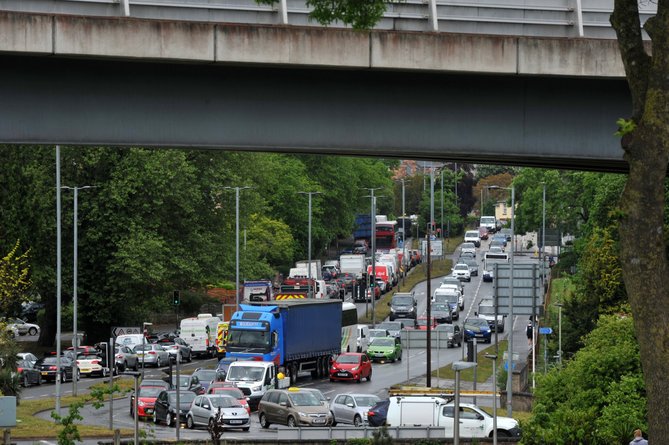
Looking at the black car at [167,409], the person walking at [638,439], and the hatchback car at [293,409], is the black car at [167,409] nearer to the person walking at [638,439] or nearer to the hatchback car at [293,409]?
the hatchback car at [293,409]

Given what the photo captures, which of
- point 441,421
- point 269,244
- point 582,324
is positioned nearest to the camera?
point 441,421

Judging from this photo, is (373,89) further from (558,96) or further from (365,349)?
Answer: (365,349)

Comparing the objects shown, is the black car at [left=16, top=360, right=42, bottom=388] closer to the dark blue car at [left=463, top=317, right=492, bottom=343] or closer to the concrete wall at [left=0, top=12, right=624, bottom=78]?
the dark blue car at [left=463, top=317, right=492, bottom=343]

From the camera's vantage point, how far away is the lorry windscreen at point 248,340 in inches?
2215

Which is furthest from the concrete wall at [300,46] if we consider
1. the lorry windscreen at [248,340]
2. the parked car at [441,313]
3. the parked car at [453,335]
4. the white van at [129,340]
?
the parked car at [441,313]

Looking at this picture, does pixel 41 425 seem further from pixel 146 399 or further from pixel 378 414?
pixel 378 414

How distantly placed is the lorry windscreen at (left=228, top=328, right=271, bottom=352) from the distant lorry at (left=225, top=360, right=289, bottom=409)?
14.7 feet

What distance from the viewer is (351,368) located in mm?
59406

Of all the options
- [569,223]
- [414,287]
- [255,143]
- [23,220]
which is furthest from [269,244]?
[255,143]

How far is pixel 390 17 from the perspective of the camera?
65.5ft

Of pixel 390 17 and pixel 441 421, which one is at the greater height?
pixel 390 17

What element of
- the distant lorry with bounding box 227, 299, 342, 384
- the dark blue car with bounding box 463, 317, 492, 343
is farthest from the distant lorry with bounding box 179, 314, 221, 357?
the dark blue car with bounding box 463, 317, 492, 343

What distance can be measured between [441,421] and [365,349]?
37.8 metres

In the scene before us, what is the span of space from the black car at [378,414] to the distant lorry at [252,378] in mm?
9845
